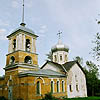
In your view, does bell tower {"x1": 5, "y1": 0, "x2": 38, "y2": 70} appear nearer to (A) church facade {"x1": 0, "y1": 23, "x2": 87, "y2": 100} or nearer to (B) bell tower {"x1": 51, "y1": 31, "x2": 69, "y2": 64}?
(A) church facade {"x1": 0, "y1": 23, "x2": 87, "y2": 100}

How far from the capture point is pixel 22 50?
19359 millimetres

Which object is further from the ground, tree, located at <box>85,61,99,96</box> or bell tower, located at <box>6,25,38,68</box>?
bell tower, located at <box>6,25,38,68</box>

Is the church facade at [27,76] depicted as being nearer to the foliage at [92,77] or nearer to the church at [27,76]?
the church at [27,76]

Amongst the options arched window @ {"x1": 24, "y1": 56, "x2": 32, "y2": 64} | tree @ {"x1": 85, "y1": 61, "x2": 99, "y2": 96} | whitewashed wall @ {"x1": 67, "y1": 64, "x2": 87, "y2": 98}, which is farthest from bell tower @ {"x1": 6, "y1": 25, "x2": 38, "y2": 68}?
tree @ {"x1": 85, "y1": 61, "x2": 99, "y2": 96}

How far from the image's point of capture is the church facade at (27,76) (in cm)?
1772

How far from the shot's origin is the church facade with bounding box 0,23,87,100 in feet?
58.1

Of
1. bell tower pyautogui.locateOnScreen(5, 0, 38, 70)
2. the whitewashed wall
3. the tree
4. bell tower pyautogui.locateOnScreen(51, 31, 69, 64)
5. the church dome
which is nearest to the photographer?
bell tower pyautogui.locateOnScreen(5, 0, 38, 70)

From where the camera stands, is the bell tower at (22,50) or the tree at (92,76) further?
the tree at (92,76)

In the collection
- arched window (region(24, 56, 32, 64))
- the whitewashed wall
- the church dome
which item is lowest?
the whitewashed wall

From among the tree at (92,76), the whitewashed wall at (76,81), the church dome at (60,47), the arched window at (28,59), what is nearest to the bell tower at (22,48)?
the arched window at (28,59)

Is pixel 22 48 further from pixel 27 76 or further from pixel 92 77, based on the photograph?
pixel 92 77

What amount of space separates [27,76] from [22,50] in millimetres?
3850

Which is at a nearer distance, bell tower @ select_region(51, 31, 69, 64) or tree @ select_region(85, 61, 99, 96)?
bell tower @ select_region(51, 31, 69, 64)

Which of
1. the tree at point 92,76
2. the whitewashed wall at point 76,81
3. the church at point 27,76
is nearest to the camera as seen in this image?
the church at point 27,76
